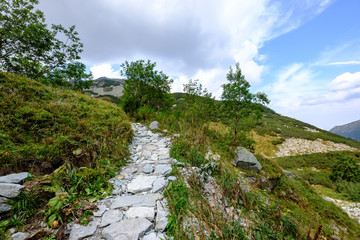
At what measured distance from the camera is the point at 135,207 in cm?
235

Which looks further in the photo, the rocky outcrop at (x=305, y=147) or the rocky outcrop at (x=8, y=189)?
the rocky outcrop at (x=305, y=147)

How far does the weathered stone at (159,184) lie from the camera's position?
2.82 metres

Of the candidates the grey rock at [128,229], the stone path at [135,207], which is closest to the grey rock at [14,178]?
the stone path at [135,207]

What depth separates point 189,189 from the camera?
2.51m

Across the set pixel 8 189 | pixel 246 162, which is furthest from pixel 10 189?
pixel 246 162

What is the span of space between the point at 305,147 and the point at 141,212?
1249 inches

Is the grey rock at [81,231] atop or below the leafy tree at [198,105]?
below

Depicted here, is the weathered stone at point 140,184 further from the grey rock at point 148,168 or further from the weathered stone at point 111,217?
the weathered stone at point 111,217

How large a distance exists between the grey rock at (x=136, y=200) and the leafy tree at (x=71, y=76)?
12066 mm

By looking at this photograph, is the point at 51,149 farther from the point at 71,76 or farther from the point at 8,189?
the point at 71,76

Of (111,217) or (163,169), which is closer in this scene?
(111,217)

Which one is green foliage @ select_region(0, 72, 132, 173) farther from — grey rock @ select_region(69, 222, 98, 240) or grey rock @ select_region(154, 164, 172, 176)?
grey rock @ select_region(69, 222, 98, 240)

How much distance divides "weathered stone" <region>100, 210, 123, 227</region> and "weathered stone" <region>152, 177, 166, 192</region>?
78 centimetres

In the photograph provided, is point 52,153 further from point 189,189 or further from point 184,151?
point 184,151
